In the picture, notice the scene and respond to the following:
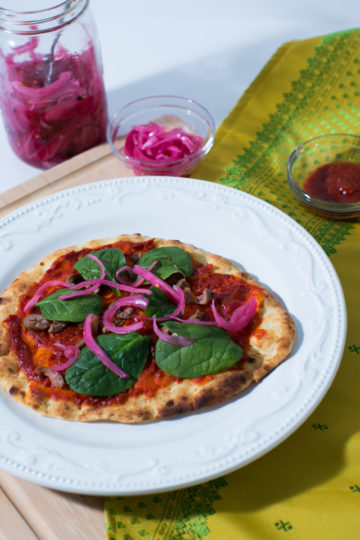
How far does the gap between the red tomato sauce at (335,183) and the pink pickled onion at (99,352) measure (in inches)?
Result: 87.2

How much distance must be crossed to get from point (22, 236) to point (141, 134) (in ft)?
4.94

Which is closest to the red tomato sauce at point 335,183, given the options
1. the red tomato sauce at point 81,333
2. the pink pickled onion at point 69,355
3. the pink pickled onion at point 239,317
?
the red tomato sauce at point 81,333

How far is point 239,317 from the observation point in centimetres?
381

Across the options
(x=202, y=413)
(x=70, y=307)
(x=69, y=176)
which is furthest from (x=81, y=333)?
(x=69, y=176)

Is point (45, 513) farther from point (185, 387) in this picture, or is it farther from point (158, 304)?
point (158, 304)

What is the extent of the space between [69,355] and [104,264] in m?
0.67

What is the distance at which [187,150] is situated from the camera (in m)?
5.31

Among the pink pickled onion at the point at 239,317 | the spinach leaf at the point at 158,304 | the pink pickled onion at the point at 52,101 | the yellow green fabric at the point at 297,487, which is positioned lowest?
the yellow green fabric at the point at 297,487

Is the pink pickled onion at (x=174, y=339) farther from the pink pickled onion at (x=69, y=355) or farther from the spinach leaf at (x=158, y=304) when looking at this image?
the pink pickled onion at (x=69, y=355)

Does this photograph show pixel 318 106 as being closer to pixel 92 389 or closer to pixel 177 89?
pixel 177 89

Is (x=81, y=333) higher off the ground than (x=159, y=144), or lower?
lower

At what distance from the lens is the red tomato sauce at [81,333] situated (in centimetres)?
356

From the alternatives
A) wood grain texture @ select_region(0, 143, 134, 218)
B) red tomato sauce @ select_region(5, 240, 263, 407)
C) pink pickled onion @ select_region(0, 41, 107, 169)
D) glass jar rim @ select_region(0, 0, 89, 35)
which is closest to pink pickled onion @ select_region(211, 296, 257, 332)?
red tomato sauce @ select_region(5, 240, 263, 407)

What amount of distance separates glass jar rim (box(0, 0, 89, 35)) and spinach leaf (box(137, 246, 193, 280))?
2009mm
